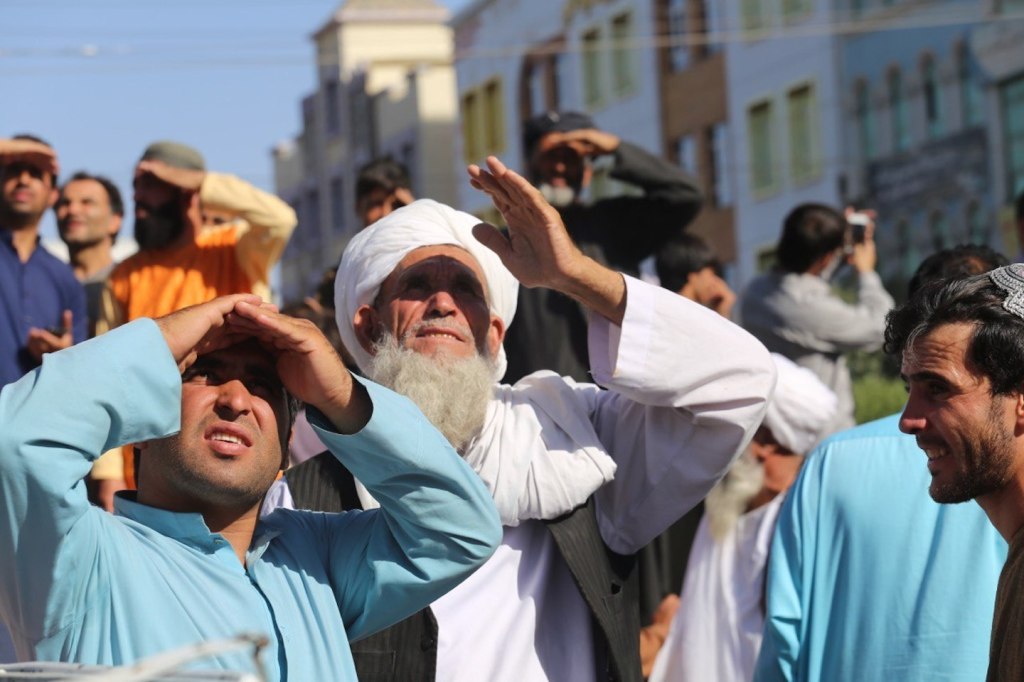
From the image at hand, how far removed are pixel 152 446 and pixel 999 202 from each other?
87.0 ft

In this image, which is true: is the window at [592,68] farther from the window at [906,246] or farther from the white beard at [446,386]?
the white beard at [446,386]

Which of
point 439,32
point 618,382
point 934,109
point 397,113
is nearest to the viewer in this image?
point 618,382

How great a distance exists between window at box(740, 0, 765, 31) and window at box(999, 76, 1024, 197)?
679 centimetres

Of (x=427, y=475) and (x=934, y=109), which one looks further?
(x=934, y=109)

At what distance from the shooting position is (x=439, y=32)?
173 feet

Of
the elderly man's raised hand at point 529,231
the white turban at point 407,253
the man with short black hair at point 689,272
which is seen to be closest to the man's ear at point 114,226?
the man with short black hair at point 689,272

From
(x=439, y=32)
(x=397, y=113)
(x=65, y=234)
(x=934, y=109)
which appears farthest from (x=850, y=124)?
(x=65, y=234)

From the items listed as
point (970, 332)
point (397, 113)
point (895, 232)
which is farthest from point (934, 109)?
point (970, 332)

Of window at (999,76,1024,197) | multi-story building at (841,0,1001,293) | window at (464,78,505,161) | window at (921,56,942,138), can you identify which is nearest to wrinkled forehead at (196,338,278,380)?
multi-story building at (841,0,1001,293)

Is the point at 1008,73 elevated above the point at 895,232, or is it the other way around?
the point at 1008,73

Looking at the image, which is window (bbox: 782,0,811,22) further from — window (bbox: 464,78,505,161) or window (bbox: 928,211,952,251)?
window (bbox: 464,78,505,161)

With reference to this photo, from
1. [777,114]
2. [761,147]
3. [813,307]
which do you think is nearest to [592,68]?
→ [761,147]

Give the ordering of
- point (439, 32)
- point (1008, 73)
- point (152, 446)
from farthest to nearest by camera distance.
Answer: point (439, 32), point (1008, 73), point (152, 446)

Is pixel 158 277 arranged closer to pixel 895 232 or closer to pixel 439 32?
pixel 895 232
